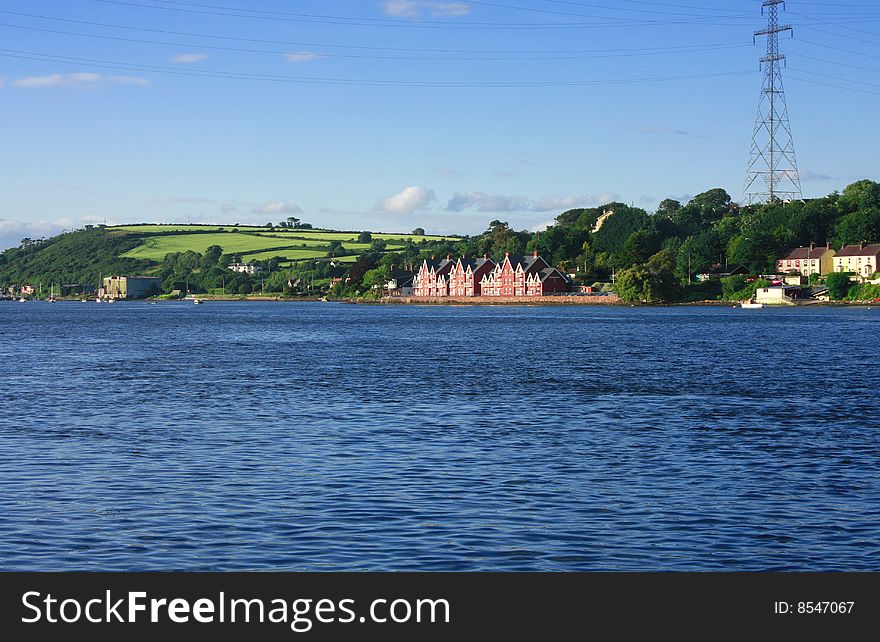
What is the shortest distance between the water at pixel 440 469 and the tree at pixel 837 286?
480 ft

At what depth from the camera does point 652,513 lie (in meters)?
20.7

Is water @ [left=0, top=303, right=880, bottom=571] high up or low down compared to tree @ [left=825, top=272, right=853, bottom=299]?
down

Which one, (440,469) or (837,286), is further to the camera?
(837,286)

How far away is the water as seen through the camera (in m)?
18.0

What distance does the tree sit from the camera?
192m

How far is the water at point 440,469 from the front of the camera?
58.9ft

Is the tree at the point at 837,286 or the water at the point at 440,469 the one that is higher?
the tree at the point at 837,286

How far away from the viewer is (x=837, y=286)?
192m

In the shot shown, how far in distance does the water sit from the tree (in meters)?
146

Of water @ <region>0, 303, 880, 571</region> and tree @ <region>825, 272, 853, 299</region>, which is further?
tree @ <region>825, 272, 853, 299</region>

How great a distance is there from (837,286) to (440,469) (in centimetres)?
18160

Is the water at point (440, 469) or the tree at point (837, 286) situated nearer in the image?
the water at point (440, 469)
